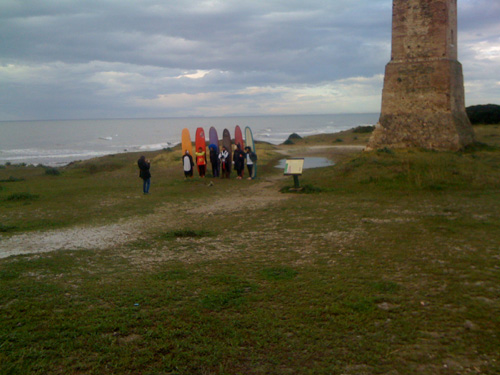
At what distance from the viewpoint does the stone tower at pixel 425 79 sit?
14.5m

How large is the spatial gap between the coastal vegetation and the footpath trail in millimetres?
54

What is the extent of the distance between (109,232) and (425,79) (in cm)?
1236

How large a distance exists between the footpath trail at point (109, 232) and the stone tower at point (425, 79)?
710cm

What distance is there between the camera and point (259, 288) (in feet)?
Result: 15.7

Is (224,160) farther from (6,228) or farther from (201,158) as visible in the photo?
(6,228)

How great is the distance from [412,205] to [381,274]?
4637mm

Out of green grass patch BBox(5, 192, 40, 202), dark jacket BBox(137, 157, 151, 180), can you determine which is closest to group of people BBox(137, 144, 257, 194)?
dark jacket BBox(137, 157, 151, 180)

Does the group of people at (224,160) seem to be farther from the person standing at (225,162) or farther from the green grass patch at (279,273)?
the green grass patch at (279,273)

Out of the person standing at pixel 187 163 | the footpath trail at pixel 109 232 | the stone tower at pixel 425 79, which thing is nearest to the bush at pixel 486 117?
the stone tower at pixel 425 79

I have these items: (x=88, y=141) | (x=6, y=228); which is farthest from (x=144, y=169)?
(x=88, y=141)

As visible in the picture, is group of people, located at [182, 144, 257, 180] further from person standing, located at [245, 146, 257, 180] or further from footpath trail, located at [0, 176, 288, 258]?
footpath trail, located at [0, 176, 288, 258]

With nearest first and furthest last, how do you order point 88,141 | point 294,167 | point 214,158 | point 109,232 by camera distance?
point 109,232
point 294,167
point 214,158
point 88,141

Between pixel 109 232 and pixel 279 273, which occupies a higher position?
pixel 109 232

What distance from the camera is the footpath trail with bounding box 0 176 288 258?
22.4 ft
